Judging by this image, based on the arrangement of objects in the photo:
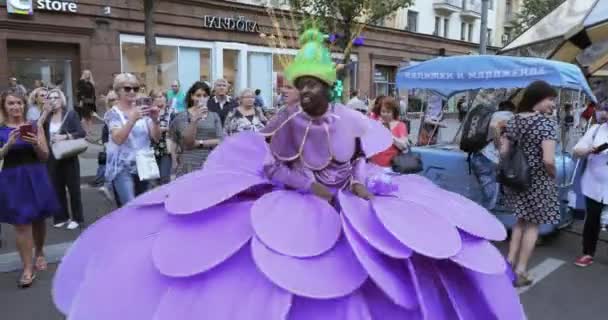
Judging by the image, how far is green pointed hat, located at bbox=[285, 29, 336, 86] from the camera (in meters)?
2.13

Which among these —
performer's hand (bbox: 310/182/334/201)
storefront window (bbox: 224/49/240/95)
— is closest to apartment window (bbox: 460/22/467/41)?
storefront window (bbox: 224/49/240/95)

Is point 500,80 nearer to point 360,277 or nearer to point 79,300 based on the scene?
point 360,277

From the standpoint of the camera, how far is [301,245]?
178 centimetres

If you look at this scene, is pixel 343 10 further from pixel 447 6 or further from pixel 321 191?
pixel 447 6

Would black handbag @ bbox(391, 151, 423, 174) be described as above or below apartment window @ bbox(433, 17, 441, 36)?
below

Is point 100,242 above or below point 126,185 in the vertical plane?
above

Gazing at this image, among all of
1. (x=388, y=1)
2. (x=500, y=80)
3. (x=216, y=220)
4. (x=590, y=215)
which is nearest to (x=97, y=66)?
(x=388, y=1)

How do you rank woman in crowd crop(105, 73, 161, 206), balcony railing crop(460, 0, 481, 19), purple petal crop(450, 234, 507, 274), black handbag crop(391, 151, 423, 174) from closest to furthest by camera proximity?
purple petal crop(450, 234, 507, 274), woman in crowd crop(105, 73, 161, 206), black handbag crop(391, 151, 423, 174), balcony railing crop(460, 0, 481, 19)

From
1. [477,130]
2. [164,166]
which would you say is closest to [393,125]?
[477,130]

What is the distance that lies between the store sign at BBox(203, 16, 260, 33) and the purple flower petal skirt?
1787 cm

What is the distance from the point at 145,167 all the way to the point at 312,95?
9.53 feet

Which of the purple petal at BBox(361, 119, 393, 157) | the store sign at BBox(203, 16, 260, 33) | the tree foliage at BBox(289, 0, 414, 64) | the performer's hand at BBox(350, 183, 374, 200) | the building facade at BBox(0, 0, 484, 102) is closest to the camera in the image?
the performer's hand at BBox(350, 183, 374, 200)

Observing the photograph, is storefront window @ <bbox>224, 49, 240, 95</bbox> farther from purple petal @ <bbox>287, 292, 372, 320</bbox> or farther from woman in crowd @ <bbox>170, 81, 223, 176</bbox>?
purple petal @ <bbox>287, 292, 372, 320</bbox>

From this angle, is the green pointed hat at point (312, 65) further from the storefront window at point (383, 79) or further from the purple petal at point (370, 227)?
the storefront window at point (383, 79)
